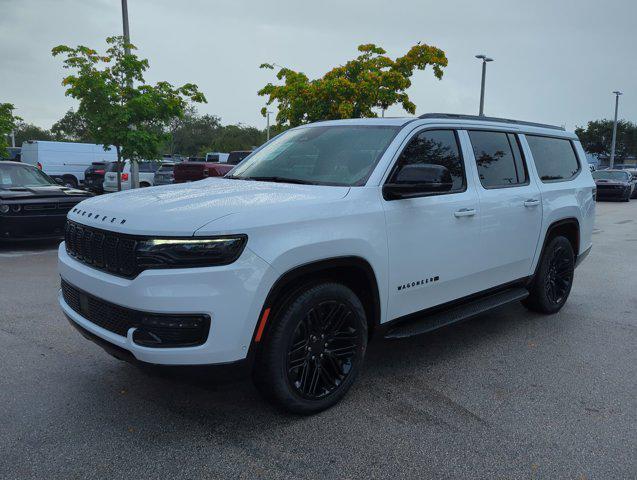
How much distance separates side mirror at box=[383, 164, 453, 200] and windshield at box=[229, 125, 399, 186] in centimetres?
19

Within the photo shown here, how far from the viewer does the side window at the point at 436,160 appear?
360 centimetres

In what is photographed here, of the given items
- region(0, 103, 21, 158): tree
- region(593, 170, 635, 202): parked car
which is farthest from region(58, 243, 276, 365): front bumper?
region(593, 170, 635, 202): parked car

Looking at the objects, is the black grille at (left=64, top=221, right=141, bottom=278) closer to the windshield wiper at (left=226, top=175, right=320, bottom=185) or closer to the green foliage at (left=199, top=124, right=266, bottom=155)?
the windshield wiper at (left=226, top=175, right=320, bottom=185)

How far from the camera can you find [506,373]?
13.7 ft

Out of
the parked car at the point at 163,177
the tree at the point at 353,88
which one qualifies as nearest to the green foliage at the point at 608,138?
the tree at the point at 353,88

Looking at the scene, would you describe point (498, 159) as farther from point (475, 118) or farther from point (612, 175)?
point (612, 175)

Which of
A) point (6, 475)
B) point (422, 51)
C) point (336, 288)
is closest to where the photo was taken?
point (6, 475)

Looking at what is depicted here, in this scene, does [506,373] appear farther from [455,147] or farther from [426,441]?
[455,147]

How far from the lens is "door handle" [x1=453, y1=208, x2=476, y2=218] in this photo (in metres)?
4.09

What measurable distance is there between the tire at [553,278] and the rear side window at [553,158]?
66 centimetres

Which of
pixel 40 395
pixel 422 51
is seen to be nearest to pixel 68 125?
pixel 422 51

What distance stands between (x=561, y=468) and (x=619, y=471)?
293 mm

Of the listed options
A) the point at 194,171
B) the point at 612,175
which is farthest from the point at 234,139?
the point at 194,171

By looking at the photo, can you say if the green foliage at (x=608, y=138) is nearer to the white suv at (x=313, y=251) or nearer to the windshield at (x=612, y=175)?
the windshield at (x=612, y=175)
